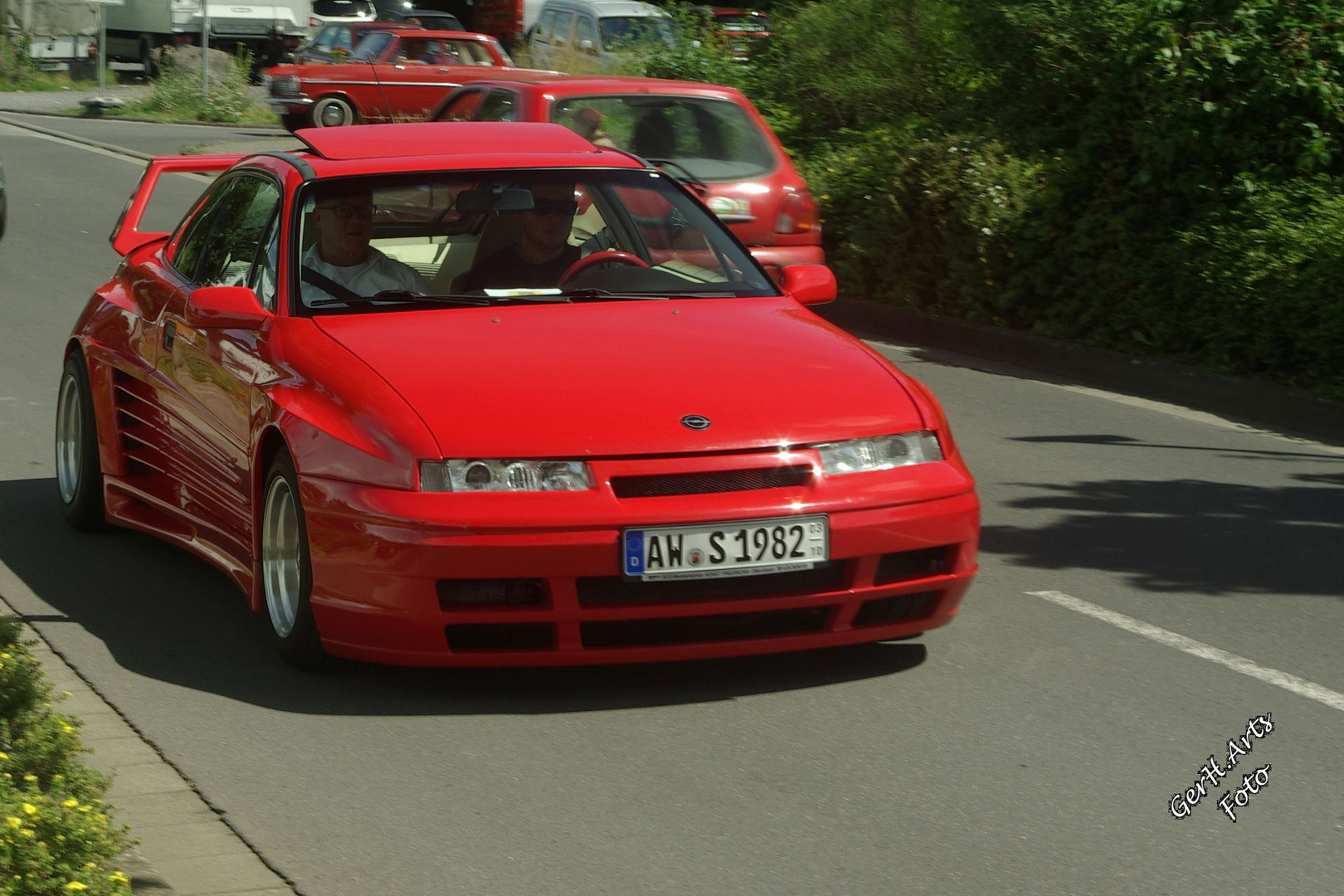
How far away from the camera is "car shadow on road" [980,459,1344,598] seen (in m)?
7.05

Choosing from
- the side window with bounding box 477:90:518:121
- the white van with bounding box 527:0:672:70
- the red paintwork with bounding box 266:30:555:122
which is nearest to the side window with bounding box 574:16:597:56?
the white van with bounding box 527:0:672:70

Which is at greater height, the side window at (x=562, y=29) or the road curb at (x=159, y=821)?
the road curb at (x=159, y=821)

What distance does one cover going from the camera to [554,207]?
21.7 feet

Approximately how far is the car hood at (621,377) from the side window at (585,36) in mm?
21991

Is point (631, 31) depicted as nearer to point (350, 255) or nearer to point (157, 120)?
point (157, 120)

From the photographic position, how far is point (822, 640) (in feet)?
18.0

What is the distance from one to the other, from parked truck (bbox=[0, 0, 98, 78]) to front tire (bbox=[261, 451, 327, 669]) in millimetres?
42438

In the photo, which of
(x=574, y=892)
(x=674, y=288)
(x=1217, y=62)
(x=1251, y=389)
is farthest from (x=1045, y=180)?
(x=574, y=892)

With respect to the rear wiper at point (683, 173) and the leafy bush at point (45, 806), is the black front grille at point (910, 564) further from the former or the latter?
the rear wiper at point (683, 173)

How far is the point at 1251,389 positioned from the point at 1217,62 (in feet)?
9.11

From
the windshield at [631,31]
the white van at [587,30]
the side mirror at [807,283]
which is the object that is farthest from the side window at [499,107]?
the white van at [587,30]

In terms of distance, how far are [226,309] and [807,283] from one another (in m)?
2.04

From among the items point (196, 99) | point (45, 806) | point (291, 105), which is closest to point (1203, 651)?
point (45, 806)

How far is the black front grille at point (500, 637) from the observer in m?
5.29
